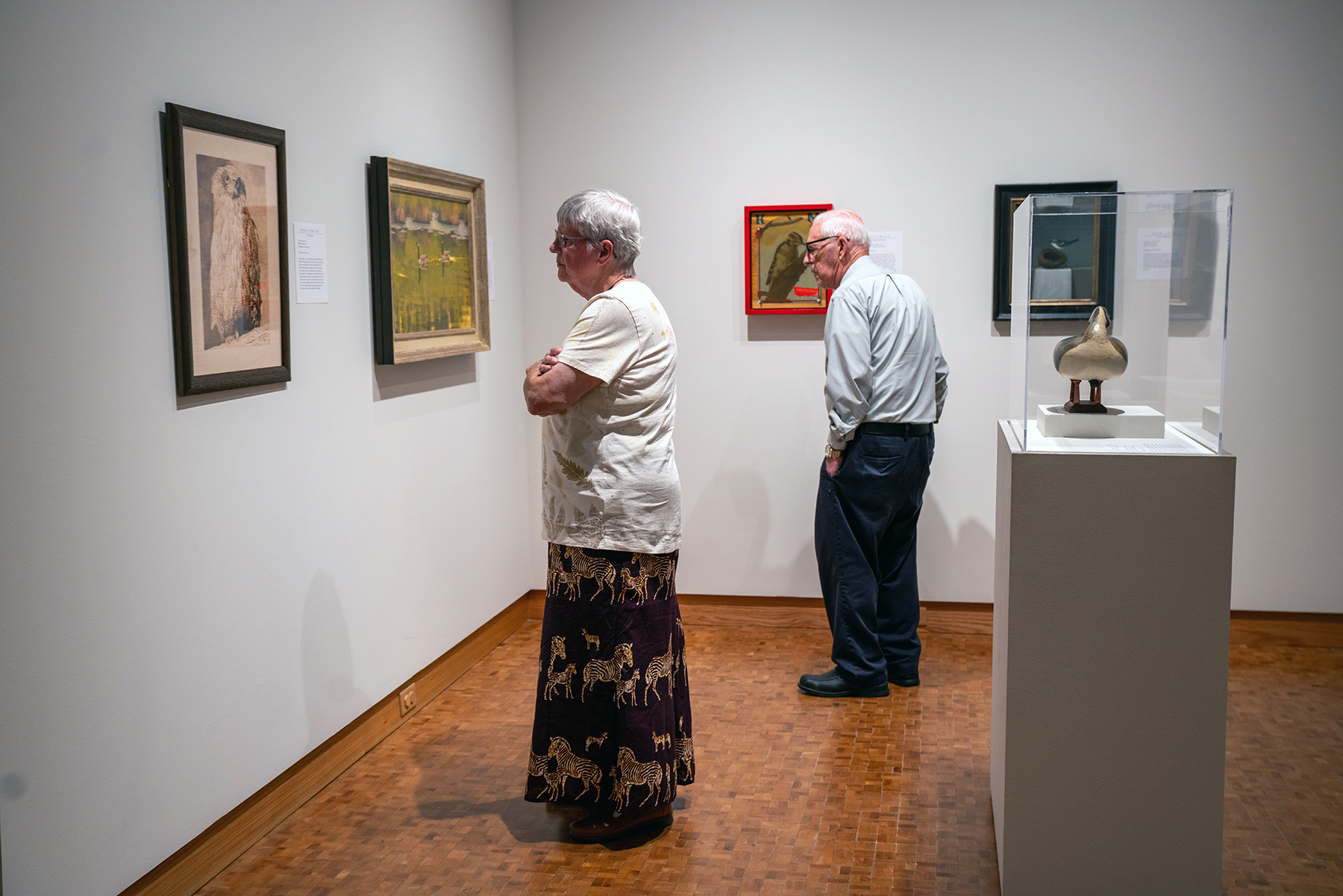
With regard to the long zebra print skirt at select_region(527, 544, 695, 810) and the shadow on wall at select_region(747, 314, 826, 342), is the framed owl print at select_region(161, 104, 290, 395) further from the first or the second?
the shadow on wall at select_region(747, 314, 826, 342)

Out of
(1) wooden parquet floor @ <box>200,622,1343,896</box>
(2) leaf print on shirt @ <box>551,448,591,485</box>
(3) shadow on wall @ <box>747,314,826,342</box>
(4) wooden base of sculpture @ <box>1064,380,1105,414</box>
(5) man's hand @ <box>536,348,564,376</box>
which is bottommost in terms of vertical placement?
(1) wooden parquet floor @ <box>200,622,1343,896</box>

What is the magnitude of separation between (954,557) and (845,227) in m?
1.69

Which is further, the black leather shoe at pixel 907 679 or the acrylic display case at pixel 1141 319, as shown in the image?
the black leather shoe at pixel 907 679

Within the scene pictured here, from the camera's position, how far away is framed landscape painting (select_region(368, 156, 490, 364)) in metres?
3.59

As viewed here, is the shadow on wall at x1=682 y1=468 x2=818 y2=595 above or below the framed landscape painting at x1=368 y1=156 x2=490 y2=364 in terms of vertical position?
below

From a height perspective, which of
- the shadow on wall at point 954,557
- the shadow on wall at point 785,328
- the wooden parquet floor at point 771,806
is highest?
the shadow on wall at point 785,328

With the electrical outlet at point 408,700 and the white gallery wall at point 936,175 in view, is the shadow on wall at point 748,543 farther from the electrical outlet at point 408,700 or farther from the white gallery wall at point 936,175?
the electrical outlet at point 408,700

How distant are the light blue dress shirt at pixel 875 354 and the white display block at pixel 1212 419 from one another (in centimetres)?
157

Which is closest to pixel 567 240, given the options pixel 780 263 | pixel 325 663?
pixel 325 663

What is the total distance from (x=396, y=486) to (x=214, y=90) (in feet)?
4.86

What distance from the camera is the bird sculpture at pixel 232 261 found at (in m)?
2.74

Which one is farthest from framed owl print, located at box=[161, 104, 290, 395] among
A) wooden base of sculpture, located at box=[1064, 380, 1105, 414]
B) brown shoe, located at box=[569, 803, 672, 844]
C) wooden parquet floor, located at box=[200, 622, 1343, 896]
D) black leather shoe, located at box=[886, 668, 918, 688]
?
black leather shoe, located at box=[886, 668, 918, 688]

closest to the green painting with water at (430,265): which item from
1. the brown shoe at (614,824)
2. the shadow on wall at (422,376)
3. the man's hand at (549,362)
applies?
the shadow on wall at (422,376)

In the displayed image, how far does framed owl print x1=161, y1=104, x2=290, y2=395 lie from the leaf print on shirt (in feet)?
2.80
